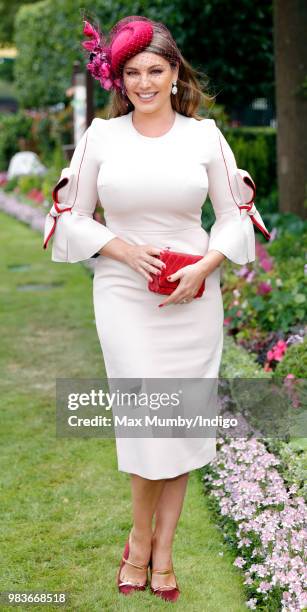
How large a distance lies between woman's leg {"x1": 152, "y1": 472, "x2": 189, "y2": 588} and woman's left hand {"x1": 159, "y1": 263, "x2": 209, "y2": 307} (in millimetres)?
698

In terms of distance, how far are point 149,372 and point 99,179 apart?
0.69 m

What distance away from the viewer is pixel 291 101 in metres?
8.97

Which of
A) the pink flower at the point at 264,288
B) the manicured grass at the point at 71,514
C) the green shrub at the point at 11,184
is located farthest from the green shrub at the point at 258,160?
the green shrub at the point at 11,184

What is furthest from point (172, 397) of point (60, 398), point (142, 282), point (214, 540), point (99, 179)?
point (60, 398)

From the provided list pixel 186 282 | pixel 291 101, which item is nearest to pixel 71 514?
pixel 186 282

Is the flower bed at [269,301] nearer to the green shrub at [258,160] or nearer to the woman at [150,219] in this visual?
the woman at [150,219]

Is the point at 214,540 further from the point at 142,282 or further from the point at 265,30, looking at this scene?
the point at 265,30

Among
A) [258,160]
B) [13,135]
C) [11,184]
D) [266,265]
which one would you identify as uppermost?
[266,265]

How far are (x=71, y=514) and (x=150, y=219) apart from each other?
1.78 m

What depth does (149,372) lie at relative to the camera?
3.22 meters

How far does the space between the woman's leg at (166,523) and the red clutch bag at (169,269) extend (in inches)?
28.8

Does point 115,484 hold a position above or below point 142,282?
below

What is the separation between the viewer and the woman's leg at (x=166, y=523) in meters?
3.38

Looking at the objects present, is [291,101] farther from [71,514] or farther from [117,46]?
[117,46]
